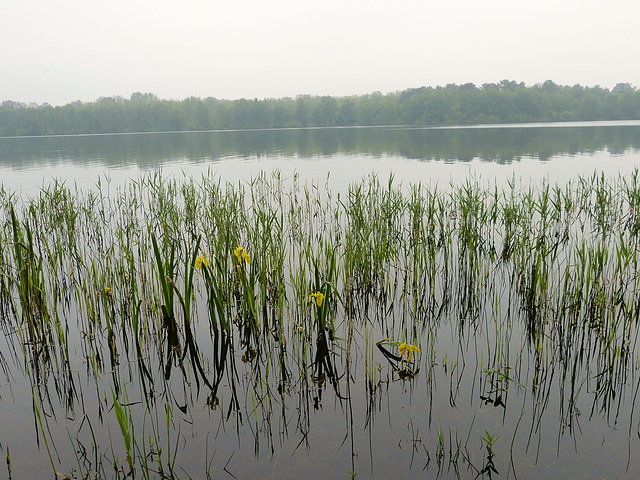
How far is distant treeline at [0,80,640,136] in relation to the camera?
7019 centimetres

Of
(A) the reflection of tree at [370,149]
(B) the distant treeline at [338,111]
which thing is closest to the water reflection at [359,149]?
(A) the reflection of tree at [370,149]

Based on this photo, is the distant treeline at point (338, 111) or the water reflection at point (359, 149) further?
the distant treeline at point (338, 111)

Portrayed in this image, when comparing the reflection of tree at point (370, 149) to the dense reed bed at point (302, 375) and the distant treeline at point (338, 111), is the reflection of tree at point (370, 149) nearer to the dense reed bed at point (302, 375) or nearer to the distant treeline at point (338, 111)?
the dense reed bed at point (302, 375)

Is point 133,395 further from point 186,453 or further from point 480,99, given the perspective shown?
point 480,99

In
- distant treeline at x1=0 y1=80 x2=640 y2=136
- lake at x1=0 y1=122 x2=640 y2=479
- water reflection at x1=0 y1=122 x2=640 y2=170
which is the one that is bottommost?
lake at x1=0 y1=122 x2=640 y2=479

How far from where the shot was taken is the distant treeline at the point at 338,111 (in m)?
70.2

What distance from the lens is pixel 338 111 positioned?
271 ft

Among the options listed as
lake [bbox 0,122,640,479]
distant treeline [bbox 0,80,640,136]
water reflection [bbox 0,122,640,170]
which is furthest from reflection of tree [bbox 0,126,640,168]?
distant treeline [bbox 0,80,640,136]

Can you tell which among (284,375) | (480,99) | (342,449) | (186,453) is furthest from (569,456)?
(480,99)

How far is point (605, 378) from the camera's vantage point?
8.34 ft

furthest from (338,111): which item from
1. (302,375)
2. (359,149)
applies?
(302,375)

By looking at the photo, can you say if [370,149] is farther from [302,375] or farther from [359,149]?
[302,375]

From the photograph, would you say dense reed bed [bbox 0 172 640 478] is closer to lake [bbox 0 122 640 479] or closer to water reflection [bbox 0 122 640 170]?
lake [bbox 0 122 640 479]

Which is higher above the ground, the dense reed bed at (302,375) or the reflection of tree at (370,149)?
the reflection of tree at (370,149)
